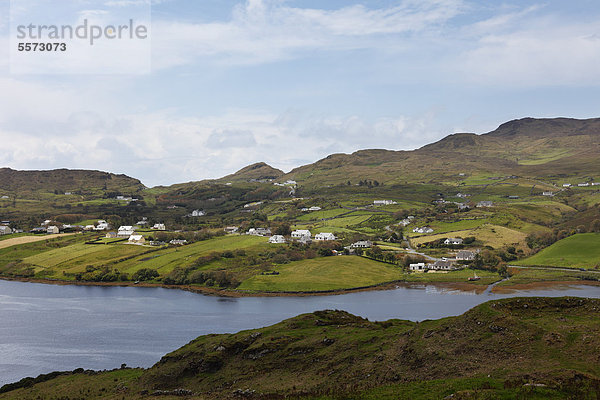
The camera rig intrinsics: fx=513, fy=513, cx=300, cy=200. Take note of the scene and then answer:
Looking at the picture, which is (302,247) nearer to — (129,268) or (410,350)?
(129,268)

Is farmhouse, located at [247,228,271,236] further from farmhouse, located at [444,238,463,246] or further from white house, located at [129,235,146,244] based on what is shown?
farmhouse, located at [444,238,463,246]

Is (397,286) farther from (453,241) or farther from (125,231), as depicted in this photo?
(125,231)

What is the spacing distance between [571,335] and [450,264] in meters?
92.1

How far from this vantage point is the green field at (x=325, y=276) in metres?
114

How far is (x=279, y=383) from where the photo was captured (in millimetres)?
41125

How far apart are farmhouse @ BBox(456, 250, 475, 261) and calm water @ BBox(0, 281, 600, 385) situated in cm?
2429

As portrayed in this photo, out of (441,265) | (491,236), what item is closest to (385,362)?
(441,265)

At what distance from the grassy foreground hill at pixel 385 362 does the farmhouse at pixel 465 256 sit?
8085cm

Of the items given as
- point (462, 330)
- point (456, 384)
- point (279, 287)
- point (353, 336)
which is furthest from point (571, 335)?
point (279, 287)

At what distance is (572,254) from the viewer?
12756 cm

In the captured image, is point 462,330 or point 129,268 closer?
point 462,330

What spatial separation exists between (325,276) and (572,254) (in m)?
62.3

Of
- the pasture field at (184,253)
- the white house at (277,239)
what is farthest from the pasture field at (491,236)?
the pasture field at (184,253)

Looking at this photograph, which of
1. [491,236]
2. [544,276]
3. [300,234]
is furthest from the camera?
[300,234]
